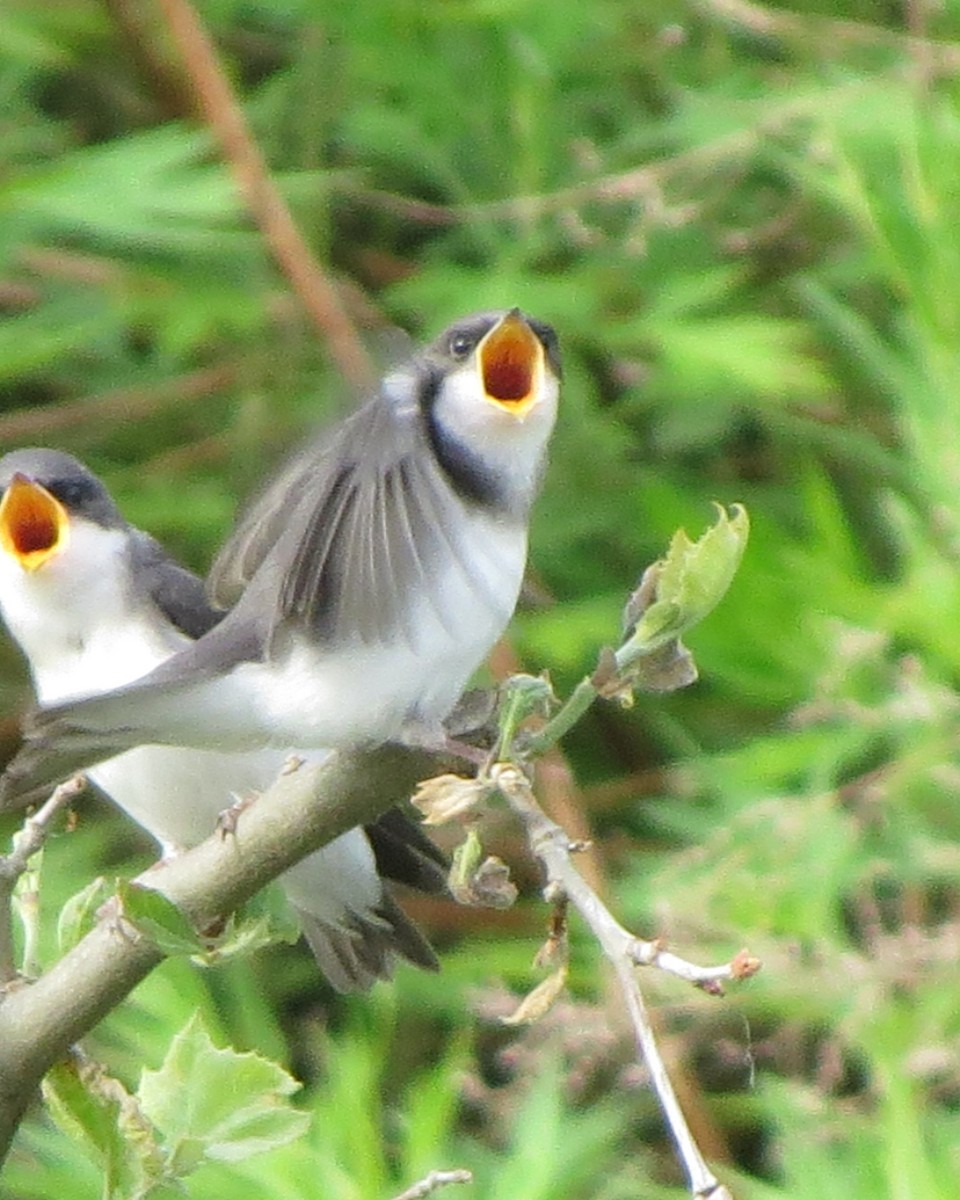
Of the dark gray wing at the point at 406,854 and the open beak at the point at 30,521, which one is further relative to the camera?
the open beak at the point at 30,521

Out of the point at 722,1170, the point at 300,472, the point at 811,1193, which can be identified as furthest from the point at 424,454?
the point at 722,1170

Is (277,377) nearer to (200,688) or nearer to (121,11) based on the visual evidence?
(121,11)

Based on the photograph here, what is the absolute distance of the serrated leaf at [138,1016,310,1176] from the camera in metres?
0.86

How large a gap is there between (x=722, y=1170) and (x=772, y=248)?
0.97 m

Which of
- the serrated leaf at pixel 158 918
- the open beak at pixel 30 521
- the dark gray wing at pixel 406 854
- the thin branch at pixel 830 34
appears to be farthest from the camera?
the thin branch at pixel 830 34

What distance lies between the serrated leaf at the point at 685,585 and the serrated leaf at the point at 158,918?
170mm

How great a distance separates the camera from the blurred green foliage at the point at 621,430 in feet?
5.58

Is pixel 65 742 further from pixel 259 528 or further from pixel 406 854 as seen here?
pixel 406 854

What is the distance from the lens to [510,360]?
1080 mm

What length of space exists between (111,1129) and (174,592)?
0.94m

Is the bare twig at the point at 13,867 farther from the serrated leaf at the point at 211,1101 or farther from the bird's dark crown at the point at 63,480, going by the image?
the bird's dark crown at the point at 63,480

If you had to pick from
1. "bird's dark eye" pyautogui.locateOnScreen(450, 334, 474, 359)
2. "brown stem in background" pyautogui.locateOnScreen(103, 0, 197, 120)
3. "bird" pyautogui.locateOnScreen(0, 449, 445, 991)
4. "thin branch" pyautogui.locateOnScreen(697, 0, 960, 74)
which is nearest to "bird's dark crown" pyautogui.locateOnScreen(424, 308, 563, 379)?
"bird's dark eye" pyautogui.locateOnScreen(450, 334, 474, 359)

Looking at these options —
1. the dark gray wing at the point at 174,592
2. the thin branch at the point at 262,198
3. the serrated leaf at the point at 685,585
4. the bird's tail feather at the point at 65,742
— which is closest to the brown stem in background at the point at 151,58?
the thin branch at the point at 262,198

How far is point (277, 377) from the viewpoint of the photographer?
7.35ft
